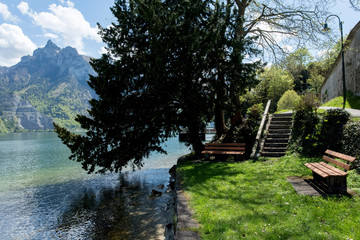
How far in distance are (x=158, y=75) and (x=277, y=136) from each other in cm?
828

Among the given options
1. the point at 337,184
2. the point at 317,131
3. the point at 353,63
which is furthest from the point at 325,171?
the point at 353,63

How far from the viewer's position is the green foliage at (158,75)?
41.1 ft

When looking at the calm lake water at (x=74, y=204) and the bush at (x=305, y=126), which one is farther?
the bush at (x=305, y=126)

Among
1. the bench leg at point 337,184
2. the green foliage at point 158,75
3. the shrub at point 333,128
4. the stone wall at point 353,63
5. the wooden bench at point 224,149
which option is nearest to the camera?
the bench leg at point 337,184

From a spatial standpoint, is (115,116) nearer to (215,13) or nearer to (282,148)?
(215,13)

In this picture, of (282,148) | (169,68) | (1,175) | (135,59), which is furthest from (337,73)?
(1,175)

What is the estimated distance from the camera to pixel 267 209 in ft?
19.9

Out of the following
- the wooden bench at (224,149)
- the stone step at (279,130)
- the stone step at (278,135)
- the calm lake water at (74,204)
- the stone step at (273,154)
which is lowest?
the calm lake water at (74,204)

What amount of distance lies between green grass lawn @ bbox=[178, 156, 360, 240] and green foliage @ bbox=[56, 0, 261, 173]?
5.73m

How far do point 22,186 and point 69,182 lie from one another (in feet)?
11.4

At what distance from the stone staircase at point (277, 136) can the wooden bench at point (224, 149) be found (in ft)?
4.19

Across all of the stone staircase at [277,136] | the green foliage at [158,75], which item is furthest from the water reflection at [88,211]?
the stone staircase at [277,136]

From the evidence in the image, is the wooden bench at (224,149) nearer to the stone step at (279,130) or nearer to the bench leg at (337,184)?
the stone step at (279,130)

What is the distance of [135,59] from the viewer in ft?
42.5
